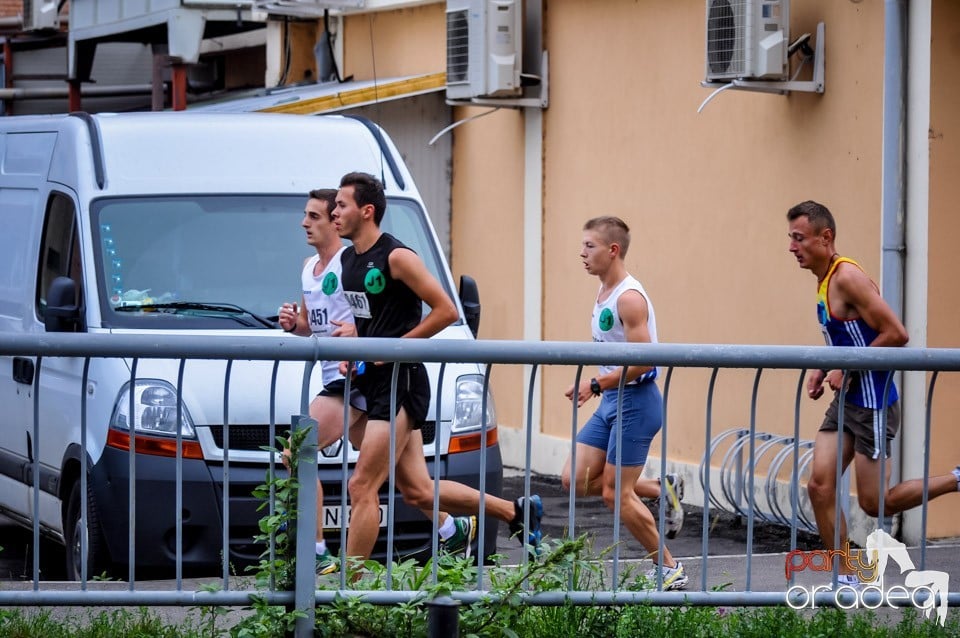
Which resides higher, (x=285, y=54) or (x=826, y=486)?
(x=285, y=54)

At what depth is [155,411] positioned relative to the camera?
707 centimetres

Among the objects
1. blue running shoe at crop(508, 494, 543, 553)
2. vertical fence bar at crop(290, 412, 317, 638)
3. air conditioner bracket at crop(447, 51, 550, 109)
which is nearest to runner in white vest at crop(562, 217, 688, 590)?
blue running shoe at crop(508, 494, 543, 553)

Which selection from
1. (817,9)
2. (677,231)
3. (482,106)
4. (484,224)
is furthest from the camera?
(484,224)

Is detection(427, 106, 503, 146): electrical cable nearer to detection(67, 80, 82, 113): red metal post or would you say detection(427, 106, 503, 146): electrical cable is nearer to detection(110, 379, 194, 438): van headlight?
detection(110, 379, 194, 438): van headlight

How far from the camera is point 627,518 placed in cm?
698

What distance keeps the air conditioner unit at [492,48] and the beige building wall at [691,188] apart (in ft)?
1.07

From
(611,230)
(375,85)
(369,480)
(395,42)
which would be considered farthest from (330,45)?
(369,480)

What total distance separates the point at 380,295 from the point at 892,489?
239cm

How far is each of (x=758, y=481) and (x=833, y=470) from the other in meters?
3.74

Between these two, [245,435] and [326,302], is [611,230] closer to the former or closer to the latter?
[326,302]

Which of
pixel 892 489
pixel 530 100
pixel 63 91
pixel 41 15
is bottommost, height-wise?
pixel 892 489

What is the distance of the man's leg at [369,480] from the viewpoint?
6.46 m

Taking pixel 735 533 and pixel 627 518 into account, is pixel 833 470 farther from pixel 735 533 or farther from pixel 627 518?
pixel 735 533

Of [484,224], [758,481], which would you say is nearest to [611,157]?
[484,224]
